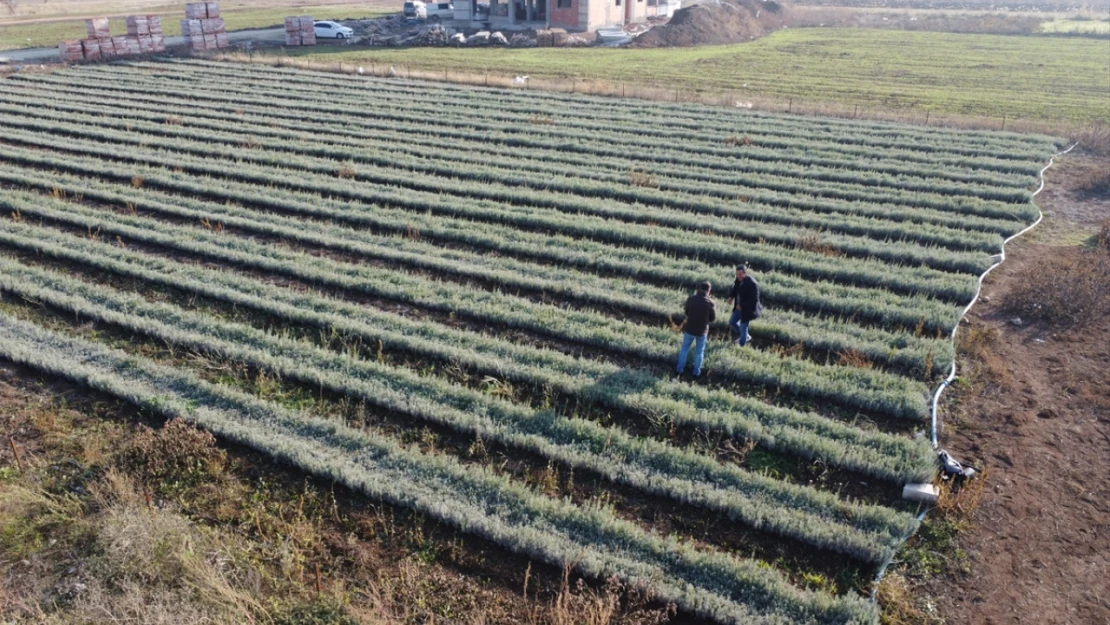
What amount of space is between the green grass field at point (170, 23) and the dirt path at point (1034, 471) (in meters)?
58.6

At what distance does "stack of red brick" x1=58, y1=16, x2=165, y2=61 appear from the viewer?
42281mm

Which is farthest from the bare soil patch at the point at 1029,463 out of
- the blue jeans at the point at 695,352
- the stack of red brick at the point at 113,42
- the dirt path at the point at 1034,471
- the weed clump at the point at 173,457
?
the stack of red brick at the point at 113,42

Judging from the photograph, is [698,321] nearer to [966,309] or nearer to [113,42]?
[966,309]

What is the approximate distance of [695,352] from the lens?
1185 cm

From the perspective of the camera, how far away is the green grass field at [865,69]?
118 feet

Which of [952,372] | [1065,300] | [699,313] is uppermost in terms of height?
[699,313]

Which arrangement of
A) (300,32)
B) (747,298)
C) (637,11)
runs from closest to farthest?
(747,298) < (300,32) < (637,11)

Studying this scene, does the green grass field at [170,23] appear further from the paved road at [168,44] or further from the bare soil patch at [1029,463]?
the bare soil patch at [1029,463]

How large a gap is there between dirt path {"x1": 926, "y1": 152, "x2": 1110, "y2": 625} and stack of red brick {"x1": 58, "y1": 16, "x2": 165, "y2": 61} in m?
46.4

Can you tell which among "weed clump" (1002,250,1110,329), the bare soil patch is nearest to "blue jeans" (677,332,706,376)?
the bare soil patch

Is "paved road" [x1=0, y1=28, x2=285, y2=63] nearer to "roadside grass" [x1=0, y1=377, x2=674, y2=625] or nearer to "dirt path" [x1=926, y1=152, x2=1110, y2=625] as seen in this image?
"roadside grass" [x1=0, y1=377, x2=674, y2=625]

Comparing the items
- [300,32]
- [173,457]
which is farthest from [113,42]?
[173,457]

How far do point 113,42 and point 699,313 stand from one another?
45157 millimetres

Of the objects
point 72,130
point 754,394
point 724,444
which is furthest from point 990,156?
point 72,130
